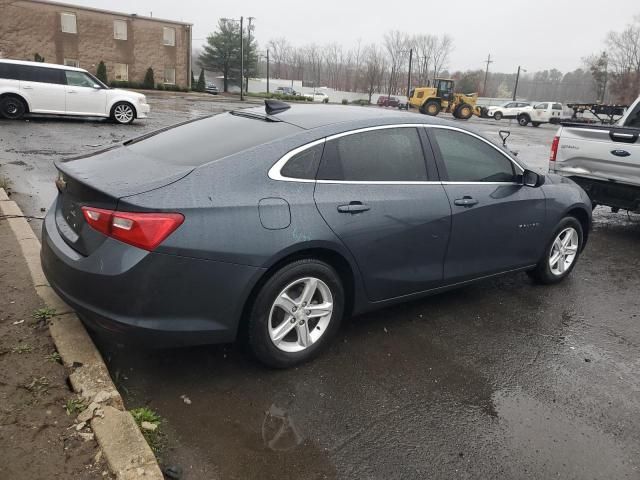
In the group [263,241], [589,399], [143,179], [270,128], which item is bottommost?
[589,399]

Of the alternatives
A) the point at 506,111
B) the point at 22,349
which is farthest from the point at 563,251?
the point at 506,111

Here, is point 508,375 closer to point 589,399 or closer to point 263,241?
point 589,399

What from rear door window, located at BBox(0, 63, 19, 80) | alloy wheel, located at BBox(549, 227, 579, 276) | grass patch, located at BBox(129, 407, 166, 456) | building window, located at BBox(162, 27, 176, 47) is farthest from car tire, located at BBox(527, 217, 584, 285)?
building window, located at BBox(162, 27, 176, 47)

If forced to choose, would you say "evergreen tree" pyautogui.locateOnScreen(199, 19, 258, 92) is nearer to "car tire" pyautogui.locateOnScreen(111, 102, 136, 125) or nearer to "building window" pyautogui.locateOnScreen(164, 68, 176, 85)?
"building window" pyautogui.locateOnScreen(164, 68, 176, 85)

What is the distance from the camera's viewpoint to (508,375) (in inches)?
135

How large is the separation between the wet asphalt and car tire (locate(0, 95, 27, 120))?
14075 mm

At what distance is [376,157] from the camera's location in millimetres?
3600

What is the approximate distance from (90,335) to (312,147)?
188 cm

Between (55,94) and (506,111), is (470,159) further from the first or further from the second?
(506,111)

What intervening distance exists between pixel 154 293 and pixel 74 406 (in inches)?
26.5

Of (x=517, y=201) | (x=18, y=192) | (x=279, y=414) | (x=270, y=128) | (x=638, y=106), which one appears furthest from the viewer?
(x=638, y=106)

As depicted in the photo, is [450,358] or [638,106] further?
[638,106]

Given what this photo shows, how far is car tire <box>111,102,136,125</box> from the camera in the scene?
15773mm

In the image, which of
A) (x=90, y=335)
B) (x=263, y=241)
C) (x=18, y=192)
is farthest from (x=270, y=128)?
(x=18, y=192)
